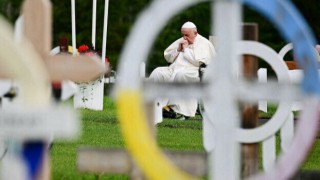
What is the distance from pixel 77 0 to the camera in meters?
47.4

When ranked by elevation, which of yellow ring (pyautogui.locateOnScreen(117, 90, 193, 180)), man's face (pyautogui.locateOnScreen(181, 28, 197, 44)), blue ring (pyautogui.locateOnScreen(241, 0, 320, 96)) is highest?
man's face (pyautogui.locateOnScreen(181, 28, 197, 44))

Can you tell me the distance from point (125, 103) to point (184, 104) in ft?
43.9

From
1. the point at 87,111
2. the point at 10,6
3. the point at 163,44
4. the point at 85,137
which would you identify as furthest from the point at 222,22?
the point at 10,6

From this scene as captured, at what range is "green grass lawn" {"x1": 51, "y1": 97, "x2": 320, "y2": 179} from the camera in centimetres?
1114

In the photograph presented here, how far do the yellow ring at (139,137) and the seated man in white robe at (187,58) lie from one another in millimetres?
12733

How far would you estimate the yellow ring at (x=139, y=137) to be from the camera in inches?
227

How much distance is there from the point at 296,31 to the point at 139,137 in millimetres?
718

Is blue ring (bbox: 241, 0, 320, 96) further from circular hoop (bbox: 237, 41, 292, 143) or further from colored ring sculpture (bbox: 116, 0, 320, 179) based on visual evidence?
circular hoop (bbox: 237, 41, 292, 143)

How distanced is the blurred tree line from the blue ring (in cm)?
3643

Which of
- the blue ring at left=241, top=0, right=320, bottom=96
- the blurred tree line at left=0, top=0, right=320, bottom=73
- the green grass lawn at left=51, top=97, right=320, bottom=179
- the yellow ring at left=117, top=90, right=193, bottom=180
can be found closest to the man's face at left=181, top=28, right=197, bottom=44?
the green grass lawn at left=51, top=97, right=320, bottom=179

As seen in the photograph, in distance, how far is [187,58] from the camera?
19.0 meters

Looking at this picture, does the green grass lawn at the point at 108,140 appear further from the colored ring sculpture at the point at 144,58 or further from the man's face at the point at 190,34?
the colored ring sculpture at the point at 144,58

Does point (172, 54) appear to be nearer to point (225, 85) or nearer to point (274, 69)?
point (274, 69)

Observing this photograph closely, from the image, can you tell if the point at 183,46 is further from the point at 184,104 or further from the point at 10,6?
the point at 10,6
